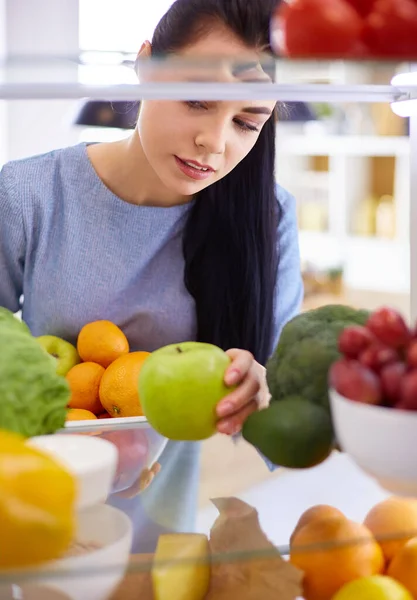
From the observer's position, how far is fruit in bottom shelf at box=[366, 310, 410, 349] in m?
0.61

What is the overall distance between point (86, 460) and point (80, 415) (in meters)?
0.29

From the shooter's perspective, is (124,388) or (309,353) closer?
(309,353)

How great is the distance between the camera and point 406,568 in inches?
25.4

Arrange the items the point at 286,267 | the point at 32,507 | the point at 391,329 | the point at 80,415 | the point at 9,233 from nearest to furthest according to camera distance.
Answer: the point at 32,507 < the point at 391,329 < the point at 80,415 < the point at 9,233 < the point at 286,267

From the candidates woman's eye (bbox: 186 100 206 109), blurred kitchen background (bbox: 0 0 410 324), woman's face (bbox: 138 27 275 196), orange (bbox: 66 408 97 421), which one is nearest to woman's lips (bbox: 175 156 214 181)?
woman's face (bbox: 138 27 275 196)

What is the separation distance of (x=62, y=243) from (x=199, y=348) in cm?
66

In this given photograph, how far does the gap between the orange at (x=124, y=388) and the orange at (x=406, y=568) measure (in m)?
0.34

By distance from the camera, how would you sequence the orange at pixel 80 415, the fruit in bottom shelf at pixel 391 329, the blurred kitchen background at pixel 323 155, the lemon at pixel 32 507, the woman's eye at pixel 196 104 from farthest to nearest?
the blurred kitchen background at pixel 323 155, the woman's eye at pixel 196 104, the orange at pixel 80 415, the fruit in bottom shelf at pixel 391 329, the lemon at pixel 32 507

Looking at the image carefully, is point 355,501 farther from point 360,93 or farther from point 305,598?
point 360,93

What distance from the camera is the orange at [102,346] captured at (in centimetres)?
107

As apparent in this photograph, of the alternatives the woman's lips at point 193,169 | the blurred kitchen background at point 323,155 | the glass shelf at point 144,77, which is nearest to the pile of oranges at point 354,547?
the glass shelf at point 144,77

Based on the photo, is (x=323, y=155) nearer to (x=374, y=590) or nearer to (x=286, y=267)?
(x=286, y=267)

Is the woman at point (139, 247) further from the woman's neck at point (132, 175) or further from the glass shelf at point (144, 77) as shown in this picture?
the glass shelf at point (144, 77)

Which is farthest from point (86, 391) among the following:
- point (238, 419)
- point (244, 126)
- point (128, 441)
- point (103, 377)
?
point (244, 126)
